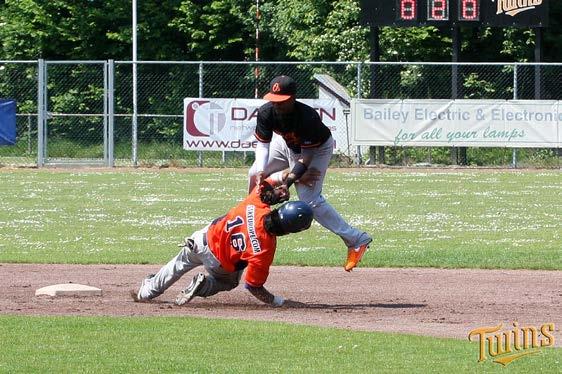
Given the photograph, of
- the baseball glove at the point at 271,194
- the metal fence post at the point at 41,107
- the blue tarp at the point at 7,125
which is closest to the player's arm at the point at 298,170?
the baseball glove at the point at 271,194

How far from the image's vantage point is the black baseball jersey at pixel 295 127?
35.4 feet

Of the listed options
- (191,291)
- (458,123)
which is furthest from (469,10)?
(191,291)

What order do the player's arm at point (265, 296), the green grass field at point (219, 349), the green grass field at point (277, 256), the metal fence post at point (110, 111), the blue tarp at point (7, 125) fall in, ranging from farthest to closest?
the blue tarp at point (7, 125), the metal fence post at point (110, 111), the player's arm at point (265, 296), the green grass field at point (277, 256), the green grass field at point (219, 349)

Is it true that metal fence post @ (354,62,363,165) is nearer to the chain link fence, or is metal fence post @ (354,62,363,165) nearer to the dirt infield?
the chain link fence

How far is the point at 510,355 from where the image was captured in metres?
8.02

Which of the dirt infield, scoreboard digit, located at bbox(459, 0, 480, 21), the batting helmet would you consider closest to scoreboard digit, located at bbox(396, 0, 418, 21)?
scoreboard digit, located at bbox(459, 0, 480, 21)

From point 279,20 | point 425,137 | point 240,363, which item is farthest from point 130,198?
point 279,20

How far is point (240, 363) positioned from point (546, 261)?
7.01m

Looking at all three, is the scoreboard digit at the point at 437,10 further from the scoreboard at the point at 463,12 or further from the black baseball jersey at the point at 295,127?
the black baseball jersey at the point at 295,127

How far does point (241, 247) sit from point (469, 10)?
67.3 ft

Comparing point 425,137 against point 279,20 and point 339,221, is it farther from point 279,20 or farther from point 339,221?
point 339,221

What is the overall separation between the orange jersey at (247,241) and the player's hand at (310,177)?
88 centimetres

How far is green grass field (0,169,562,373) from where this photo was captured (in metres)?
7.85

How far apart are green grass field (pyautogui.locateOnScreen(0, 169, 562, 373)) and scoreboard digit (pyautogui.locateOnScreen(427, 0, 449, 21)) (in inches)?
154
